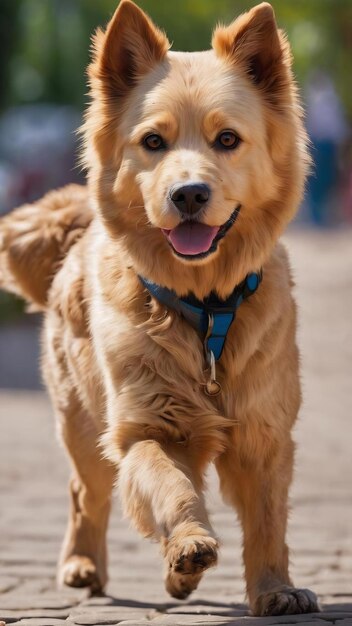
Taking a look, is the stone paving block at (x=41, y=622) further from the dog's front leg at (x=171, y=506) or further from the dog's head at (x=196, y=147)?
the dog's head at (x=196, y=147)

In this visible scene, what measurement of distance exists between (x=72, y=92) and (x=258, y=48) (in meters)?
42.8

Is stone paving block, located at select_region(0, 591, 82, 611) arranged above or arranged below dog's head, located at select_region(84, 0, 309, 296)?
below

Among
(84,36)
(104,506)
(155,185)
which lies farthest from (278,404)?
(84,36)

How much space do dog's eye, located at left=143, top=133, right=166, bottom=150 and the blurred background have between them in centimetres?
603

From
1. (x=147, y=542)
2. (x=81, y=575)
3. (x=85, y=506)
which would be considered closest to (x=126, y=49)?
(x=85, y=506)

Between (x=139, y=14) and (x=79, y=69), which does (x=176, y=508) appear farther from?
(x=79, y=69)

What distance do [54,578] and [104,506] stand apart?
17.1 inches

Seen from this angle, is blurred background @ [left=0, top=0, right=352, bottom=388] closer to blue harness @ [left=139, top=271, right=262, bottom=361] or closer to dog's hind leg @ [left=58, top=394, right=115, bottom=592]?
dog's hind leg @ [left=58, top=394, right=115, bottom=592]

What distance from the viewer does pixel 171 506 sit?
15.2 ft

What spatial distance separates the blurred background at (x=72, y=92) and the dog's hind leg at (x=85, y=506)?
5607 mm

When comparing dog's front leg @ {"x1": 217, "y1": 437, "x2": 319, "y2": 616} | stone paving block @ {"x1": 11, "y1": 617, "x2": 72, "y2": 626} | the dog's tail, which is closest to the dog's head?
dog's front leg @ {"x1": 217, "y1": 437, "x2": 319, "y2": 616}

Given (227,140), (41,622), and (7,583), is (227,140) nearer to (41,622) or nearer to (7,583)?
(41,622)

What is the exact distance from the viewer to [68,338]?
5.97 meters

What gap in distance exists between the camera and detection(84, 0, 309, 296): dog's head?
4977 mm
